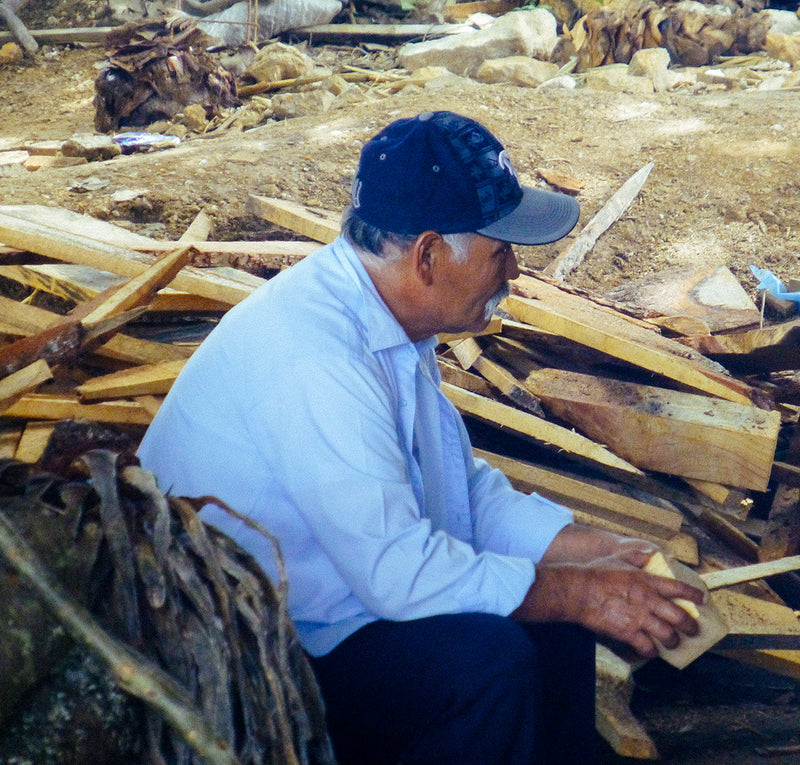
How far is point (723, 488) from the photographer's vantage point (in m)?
3.28

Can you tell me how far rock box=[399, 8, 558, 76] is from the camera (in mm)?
10547

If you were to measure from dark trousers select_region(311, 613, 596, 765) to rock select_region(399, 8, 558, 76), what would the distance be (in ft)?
31.4

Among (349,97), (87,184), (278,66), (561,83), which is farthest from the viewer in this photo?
(278,66)

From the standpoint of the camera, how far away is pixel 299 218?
14.6 feet

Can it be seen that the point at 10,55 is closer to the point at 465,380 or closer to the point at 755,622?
the point at 465,380

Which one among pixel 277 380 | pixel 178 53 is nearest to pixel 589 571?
pixel 277 380

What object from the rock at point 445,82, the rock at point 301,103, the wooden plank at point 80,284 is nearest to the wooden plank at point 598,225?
the wooden plank at point 80,284

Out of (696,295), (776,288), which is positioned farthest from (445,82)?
(776,288)

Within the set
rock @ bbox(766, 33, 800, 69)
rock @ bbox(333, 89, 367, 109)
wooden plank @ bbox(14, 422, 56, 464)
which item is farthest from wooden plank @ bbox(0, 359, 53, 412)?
rock @ bbox(766, 33, 800, 69)

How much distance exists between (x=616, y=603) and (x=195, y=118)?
8238 mm

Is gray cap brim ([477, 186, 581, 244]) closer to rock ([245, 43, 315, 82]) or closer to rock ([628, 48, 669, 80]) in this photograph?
rock ([628, 48, 669, 80])

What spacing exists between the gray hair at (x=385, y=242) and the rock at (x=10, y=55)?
1190cm

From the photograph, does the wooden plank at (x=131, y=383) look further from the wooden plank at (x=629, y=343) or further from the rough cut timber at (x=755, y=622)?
the rough cut timber at (x=755, y=622)

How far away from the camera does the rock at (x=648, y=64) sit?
9.46m
